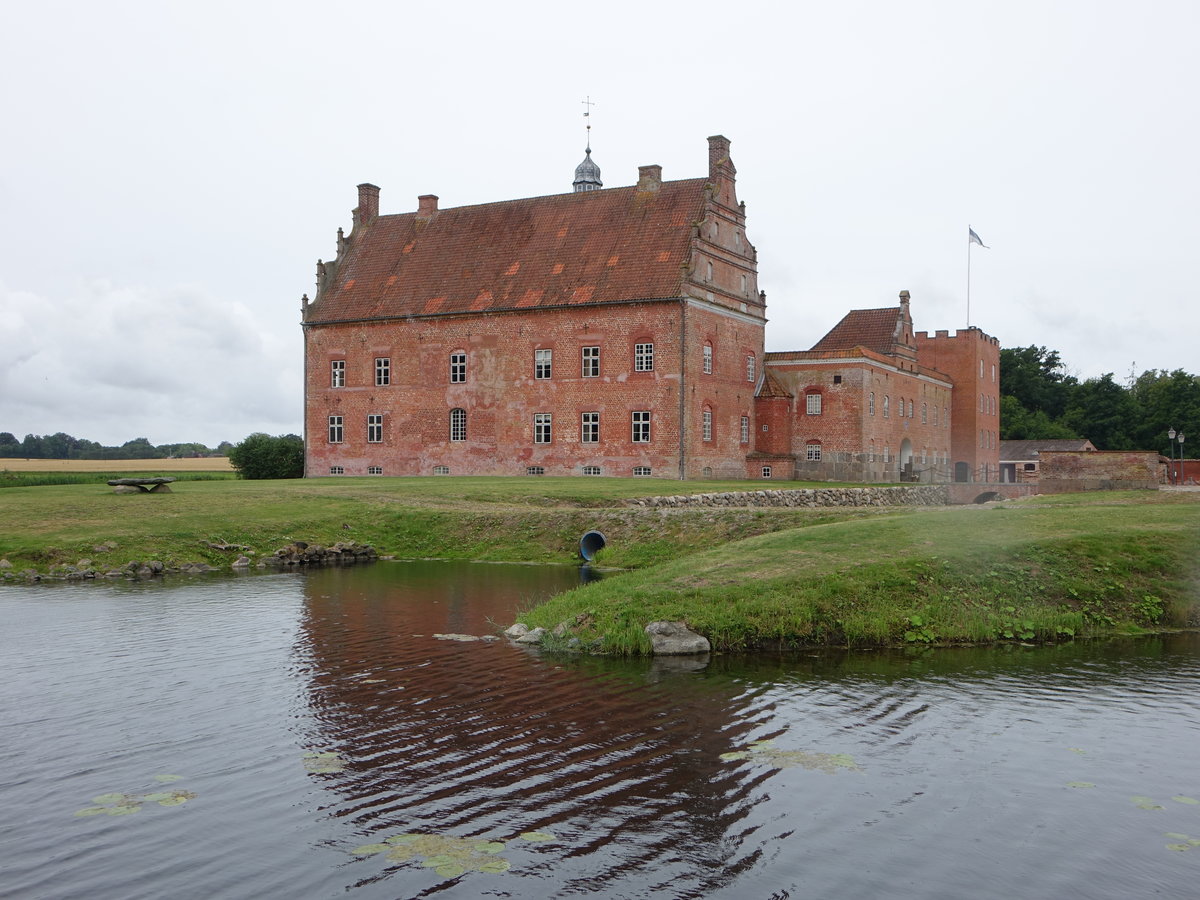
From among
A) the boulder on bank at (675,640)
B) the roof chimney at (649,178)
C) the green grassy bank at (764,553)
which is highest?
the roof chimney at (649,178)

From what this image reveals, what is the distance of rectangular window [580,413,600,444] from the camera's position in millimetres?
49344

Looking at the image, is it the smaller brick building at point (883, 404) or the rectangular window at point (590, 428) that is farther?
the smaller brick building at point (883, 404)

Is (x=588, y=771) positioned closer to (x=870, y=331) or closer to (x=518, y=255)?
(x=518, y=255)

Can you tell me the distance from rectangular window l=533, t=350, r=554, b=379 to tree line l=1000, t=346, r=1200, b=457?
5509 cm

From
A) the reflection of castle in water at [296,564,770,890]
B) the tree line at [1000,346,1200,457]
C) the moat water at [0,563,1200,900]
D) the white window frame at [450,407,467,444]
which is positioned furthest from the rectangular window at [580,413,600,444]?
the tree line at [1000,346,1200,457]

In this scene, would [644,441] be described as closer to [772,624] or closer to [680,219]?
[680,219]

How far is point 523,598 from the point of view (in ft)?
69.3

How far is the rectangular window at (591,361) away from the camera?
49.3 metres

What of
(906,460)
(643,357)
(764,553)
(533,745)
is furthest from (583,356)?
(533,745)

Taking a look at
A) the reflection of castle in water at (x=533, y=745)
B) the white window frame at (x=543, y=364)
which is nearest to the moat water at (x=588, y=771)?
the reflection of castle in water at (x=533, y=745)

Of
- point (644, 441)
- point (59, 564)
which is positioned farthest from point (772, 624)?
point (644, 441)

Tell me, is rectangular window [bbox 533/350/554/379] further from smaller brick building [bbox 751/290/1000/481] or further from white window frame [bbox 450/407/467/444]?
smaller brick building [bbox 751/290/1000/481]

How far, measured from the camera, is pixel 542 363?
50750 mm

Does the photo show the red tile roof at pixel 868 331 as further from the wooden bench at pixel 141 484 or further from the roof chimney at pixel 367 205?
the wooden bench at pixel 141 484
